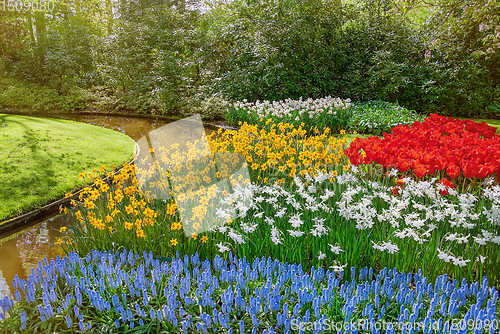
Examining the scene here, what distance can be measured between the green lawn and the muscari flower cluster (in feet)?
10.7

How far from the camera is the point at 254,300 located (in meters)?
2.03

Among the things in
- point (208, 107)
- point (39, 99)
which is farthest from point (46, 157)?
point (39, 99)

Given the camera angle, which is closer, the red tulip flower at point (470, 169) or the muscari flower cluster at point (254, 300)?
the muscari flower cluster at point (254, 300)

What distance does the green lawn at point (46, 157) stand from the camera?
5.28 meters

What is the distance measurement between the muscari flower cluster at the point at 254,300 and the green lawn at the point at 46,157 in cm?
325

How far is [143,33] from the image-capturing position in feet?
50.8

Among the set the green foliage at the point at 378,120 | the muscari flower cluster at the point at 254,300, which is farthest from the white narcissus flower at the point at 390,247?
the green foliage at the point at 378,120

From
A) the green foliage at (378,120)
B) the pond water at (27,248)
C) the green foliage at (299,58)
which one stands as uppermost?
the green foliage at (299,58)

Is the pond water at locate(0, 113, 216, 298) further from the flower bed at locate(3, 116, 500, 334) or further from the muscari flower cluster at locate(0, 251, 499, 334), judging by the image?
the muscari flower cluster at locate(0, 251, 499, 334)

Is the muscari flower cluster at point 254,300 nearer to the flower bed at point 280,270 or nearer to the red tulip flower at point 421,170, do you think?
Result: the flower bed at point 280,270

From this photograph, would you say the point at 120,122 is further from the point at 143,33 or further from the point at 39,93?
the point at 39,93
